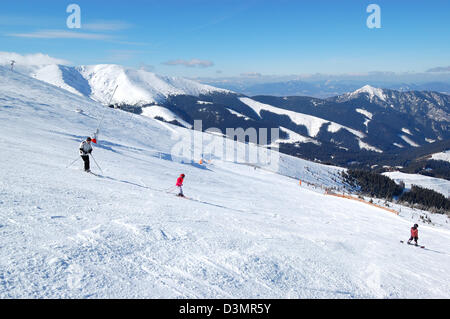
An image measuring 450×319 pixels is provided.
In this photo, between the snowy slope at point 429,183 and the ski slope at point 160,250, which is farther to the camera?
the snowy slope at point 429,183

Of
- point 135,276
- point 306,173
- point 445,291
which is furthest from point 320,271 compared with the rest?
point 306,173

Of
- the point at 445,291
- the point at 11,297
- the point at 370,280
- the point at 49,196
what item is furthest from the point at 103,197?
the point at 445,291

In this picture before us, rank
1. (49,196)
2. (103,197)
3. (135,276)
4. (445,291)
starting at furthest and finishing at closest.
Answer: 1. (103,197)
2. (49,196)
3. (445,291)
4. (135,276)

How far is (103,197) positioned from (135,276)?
6.36m

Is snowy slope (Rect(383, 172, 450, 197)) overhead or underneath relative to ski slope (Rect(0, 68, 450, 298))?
underneath

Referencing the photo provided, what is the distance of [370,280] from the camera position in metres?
9.16

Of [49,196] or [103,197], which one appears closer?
[49,196]

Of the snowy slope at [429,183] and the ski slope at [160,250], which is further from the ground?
the ski slope at [160,250]

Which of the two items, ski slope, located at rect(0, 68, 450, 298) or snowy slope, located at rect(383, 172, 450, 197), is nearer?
ski slope, located at rect(0, 68, 450, 298)

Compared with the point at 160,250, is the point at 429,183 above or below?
below
